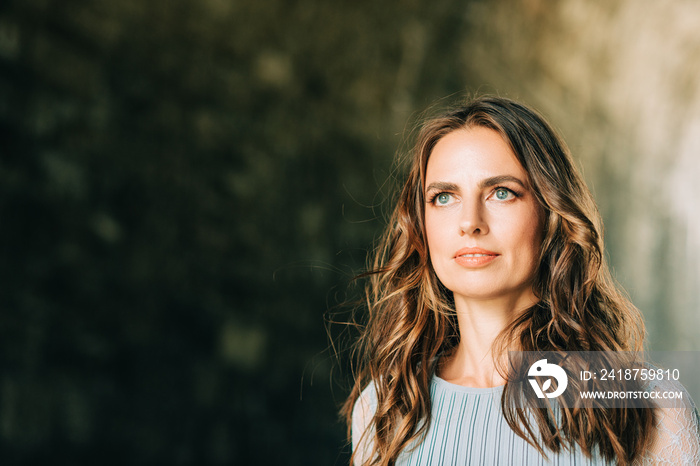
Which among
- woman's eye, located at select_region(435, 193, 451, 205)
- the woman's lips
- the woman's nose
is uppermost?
woman's eye, located at select_region(435, 193, 451, 205)

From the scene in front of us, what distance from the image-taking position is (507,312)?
121 centimetres

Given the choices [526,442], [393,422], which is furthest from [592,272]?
[393,422]

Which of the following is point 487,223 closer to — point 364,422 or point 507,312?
point 507,312

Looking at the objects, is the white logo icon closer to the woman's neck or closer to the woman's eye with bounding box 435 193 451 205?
the woman's neck

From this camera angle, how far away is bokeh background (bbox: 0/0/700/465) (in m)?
1.48

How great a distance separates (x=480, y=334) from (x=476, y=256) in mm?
189

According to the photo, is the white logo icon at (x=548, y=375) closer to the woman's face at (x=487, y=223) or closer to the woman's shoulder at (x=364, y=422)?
the woman's face at (x=487, y=223)

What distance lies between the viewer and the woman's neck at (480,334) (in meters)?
1.21

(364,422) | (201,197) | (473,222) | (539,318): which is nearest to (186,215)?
(201,197)

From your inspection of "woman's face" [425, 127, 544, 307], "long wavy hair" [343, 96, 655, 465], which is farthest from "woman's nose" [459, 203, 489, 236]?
"long wavy hair" [343, 96, 655, 465]

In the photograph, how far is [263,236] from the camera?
2041mm

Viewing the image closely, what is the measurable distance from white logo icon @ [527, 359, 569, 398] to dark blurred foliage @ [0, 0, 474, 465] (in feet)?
2.66

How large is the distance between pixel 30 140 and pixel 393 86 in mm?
1474

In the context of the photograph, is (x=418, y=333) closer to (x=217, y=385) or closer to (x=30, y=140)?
(x=217, y=385)
